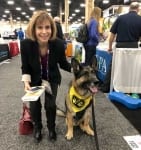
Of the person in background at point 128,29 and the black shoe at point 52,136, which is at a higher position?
the person in background at point 128,29

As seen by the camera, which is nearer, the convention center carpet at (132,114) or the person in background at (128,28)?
the convention center carpet at (132,114)

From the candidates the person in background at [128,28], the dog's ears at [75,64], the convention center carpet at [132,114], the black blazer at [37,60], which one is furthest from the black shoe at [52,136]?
the person in background at [128,28]

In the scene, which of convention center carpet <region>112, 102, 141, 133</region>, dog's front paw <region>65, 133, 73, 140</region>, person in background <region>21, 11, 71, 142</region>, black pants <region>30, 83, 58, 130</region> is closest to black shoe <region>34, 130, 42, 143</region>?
person in background <region>21, 11, 71, 142</region>

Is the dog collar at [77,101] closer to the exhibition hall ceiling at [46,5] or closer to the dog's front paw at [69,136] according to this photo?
the dog's front paw at [69,136]

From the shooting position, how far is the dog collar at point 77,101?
7.42 feet

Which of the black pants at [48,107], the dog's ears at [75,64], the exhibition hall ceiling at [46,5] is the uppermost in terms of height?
the exhibition hall ceiling at [46,5]

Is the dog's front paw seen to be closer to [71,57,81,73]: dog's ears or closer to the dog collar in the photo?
the dog collar

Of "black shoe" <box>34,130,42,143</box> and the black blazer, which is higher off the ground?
the black blazer

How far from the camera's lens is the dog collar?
2.26m

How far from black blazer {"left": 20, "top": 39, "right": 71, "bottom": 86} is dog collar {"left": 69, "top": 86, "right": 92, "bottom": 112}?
0.78 ft

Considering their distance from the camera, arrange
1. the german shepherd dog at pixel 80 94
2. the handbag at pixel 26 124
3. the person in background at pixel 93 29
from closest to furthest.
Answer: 1. the german shepherd dog at pixel 80 94
2. the handbag at pixel 26 124
3. the person in background at pixel 93 29

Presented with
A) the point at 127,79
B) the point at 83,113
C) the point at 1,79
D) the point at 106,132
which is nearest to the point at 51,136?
the point at 83,113

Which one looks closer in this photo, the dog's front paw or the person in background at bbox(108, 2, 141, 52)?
the dog's front paw

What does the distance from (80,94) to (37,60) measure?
1.96ft
